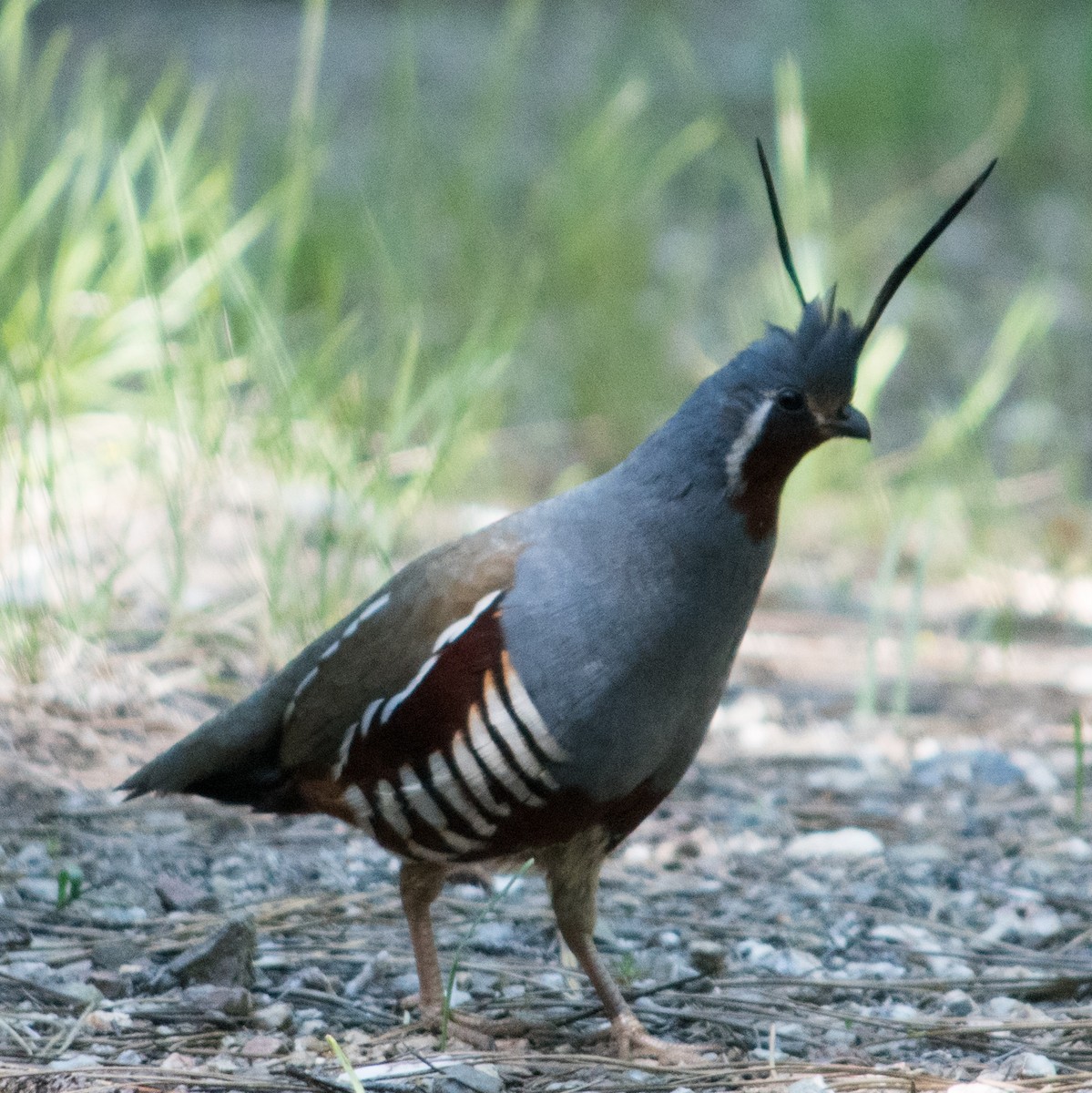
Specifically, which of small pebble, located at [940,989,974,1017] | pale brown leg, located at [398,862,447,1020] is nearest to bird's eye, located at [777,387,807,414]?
pale brown leg, located at [398,862,447,1020]

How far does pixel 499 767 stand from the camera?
3.07 meters

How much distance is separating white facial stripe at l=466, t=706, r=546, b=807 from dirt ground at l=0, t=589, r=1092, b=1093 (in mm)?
238

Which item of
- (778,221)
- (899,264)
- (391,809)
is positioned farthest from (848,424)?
(391,809)

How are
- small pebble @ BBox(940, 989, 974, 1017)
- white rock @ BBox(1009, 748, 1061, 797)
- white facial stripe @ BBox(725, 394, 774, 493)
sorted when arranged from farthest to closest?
white rock @ BBox(1009, 748, 1061, 797) → small pebble @ BBox(940, 989, 974, 1017) → white facial stripe @ BBox(725, 394, 774, 493)

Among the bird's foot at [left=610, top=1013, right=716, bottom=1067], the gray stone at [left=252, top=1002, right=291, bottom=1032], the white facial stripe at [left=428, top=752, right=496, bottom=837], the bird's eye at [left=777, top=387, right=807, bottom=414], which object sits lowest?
the bird's foot at [left=610, top=1013, right=716, bottom=1067]

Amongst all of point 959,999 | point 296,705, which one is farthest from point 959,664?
point 296,705

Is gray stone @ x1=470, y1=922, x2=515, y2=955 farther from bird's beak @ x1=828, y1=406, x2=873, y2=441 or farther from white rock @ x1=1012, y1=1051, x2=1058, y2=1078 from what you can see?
bird's beak @ x1=828, y1=406, x2=873, y2=441

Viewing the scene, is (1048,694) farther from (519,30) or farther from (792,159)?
(519,30)

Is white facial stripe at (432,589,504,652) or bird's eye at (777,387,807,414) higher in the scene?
bird's eye at (777,387,807,414)

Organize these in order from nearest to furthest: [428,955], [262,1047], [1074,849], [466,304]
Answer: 1. [262,1047]
2. [428,955]
3. [1074,849]
4. [466,304]

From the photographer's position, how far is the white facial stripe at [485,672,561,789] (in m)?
3.04

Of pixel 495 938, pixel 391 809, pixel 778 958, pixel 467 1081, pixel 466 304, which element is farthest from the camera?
pixel 466 304

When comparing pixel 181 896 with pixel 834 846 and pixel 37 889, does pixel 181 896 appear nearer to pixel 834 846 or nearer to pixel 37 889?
pixel 37 889

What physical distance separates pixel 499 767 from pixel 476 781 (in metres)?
0.06
